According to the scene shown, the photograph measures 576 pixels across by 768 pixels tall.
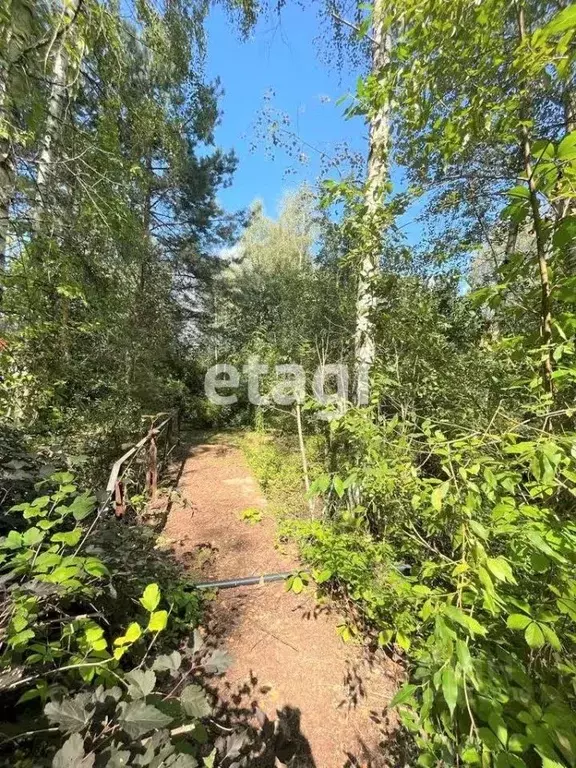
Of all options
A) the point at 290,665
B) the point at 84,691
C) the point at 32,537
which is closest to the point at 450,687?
the point at 84,691

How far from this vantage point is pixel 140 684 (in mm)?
765

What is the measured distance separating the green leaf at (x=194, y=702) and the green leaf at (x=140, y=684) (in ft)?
0.43

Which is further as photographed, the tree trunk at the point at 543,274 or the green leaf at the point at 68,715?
the tree trunk at the point at 543,274

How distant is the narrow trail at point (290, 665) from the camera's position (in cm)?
188

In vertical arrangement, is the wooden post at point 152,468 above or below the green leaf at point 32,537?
below

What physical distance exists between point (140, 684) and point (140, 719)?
7cm

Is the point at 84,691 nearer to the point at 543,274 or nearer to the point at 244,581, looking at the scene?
the point at 543,274

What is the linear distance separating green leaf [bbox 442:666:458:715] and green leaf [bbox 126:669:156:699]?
0.64 m

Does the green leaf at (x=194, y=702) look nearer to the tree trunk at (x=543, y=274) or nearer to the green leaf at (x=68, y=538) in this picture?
the green leaf at (x=68, y=538)

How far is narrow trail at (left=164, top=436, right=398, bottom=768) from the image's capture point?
6.16 feet

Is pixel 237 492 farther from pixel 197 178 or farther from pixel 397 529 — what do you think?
pixel 197 178

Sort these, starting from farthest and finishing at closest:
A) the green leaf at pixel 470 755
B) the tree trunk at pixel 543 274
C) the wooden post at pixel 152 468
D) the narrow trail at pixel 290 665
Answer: the wooden post at pixel 152 468 < the narrow trail at pixel 290 665 < the tree trunk at pixel 543 274 < the green leaf at pixel 470 755

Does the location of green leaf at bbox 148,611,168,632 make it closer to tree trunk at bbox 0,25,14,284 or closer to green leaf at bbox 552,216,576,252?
green leaf at bbox 552,216,576,252

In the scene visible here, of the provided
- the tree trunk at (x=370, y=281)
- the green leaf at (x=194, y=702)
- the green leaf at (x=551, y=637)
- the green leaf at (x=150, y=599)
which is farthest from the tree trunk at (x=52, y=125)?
the green leaf at (x=551, y=637)
